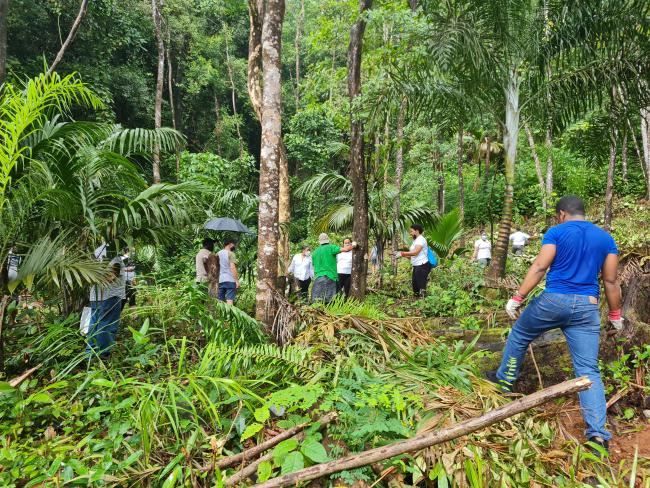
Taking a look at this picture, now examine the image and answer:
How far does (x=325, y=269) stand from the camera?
23.6ft

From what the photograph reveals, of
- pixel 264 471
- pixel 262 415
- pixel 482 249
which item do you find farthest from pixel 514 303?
pixel 482 249

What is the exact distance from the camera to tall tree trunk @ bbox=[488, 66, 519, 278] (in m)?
7.27

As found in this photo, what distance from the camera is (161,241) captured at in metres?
4.72

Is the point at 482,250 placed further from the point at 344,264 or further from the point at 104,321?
the point at 104,321

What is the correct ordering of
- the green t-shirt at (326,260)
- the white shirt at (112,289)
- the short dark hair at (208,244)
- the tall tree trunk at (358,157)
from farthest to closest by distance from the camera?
1. the green t-shirt at (326,260)
2. the tall tree trunk at (358,157)
3. the short dark hair at (208,244)
4. the white shirt at (112,289)

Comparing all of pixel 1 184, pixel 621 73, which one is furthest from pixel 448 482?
pixel 621 73

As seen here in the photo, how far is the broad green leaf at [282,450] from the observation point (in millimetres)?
2373

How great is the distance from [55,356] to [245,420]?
223 centimetres

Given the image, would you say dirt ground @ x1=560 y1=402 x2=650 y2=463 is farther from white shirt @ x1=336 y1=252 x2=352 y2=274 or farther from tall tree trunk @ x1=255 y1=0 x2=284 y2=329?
white shirt @ x1=336 y1=252 x2=352 y2=274

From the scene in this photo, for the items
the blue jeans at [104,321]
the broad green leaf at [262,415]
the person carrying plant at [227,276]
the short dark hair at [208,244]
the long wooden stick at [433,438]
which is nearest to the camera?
the long wooden stick at [433,438]

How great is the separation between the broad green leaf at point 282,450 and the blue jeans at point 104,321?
2.58 m

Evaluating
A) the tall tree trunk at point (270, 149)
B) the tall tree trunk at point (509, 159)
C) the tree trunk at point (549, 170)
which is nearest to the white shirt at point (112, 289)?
the tall tree trunk at point (270, 149)

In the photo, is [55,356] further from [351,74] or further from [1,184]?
[351,74]

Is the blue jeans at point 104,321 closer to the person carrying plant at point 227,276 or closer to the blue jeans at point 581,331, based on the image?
the person carrying plant at point 227,276
